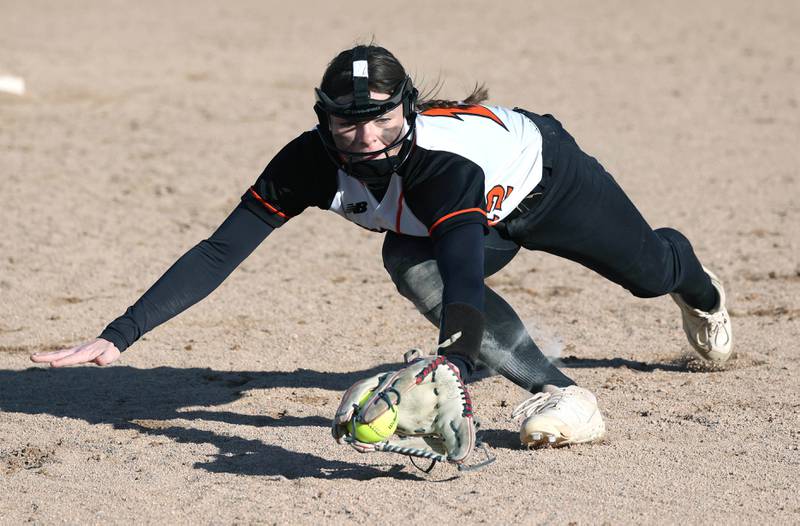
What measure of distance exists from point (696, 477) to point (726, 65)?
356 inches

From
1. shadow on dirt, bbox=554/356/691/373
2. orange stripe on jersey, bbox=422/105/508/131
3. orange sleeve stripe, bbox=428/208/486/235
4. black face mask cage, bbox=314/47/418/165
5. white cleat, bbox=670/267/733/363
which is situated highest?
black face mask cage, bbox=314/47/418/165

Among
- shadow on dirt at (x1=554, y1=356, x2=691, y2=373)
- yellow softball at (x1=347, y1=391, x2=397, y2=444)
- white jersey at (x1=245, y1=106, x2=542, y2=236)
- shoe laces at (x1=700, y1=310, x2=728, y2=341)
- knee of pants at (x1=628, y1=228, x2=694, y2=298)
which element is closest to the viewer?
yellow softball at (x1=347, y1=391, x2=397, y2=444)

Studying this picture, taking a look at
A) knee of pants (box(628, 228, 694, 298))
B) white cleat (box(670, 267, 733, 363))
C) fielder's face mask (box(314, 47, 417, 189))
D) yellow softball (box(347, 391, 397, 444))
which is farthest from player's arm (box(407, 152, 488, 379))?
white cleat (box(670, 267, 733, 363))

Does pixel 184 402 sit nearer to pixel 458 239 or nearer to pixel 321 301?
pixel 321 301

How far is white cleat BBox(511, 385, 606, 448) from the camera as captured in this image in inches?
147

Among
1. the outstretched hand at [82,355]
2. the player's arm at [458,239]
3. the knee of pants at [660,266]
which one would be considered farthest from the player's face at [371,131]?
the knee of pants at [660,266]

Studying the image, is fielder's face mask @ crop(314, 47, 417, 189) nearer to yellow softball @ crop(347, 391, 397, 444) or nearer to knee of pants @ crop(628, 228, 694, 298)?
yellow softball @ crop(347, 391, 397, 444)

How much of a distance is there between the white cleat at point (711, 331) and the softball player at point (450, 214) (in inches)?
13.9

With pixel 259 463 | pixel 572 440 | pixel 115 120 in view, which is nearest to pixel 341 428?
pixel 259 463

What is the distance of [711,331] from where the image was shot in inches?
184

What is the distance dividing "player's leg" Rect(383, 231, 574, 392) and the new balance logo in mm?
291

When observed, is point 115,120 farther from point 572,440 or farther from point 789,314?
point 572,440

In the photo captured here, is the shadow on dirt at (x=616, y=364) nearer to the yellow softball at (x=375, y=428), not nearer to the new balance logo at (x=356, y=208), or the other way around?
the new balance logo at (x=356, y=208)

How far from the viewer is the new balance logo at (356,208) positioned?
3.66 metres
